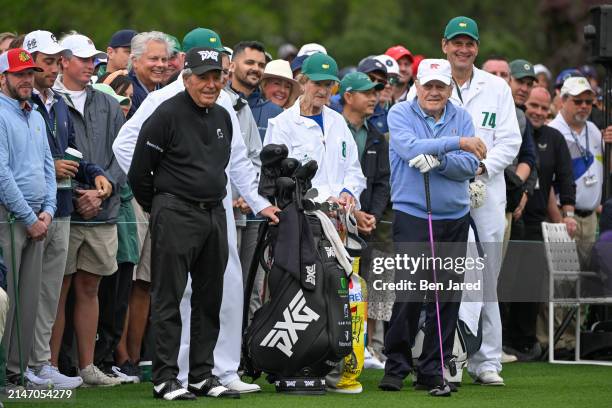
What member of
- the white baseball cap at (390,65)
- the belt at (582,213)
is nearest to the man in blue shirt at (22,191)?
the white baseball cap at (390,65)

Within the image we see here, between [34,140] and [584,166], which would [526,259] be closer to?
[584,166]

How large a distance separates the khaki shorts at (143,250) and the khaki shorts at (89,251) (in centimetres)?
59

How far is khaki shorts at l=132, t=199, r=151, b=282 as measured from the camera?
11.0 metres

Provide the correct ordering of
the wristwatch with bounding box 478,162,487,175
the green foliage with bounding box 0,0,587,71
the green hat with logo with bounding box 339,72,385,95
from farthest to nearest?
the green foliage with bounding box 0,0,587,71, the green hat with logo with bounding box 339,72,385,95, the wristwatch with bounding box 478,162,487,175

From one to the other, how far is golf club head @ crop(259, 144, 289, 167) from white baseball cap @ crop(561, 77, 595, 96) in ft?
17.2

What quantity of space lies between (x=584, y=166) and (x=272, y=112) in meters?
4.04

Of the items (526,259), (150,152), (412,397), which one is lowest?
(412,397)

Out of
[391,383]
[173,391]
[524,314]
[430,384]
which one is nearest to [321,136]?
[391,383]

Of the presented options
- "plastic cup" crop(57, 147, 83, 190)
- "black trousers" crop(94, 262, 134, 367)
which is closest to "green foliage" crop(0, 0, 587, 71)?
"black trousers" crop(94, 262, 134, 367)

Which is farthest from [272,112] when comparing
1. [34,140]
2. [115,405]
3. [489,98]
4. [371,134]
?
[115,405]

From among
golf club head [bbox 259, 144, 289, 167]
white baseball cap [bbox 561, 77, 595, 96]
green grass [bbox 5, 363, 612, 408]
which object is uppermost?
white baseball cap [bbox 561, 77, 595, 96]

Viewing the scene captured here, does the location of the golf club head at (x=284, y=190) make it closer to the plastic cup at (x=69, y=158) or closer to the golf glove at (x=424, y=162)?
the golf glove at (x=424, y=162)

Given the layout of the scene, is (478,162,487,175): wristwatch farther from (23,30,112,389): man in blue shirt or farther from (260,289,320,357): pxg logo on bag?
(23,30,112,389): man in blue shirt

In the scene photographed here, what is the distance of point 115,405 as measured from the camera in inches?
357
